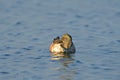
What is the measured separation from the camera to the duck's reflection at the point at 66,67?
18.1 meters

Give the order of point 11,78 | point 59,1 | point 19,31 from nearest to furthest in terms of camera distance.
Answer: point 11,78 → point 19,31 → point 59,1

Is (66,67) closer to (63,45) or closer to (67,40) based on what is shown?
(67,40)

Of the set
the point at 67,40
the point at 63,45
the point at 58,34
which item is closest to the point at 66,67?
the point at 67,40

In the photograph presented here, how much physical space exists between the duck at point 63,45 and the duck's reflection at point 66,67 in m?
0.26

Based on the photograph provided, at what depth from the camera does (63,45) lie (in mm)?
22016

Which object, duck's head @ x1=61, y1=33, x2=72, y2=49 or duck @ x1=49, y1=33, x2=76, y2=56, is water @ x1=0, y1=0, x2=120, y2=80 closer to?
duck @ x1=49, y1=33, x2=76, y2=56

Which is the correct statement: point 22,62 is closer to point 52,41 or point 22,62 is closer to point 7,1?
point 52,41

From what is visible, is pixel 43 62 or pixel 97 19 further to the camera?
pixel 97 19

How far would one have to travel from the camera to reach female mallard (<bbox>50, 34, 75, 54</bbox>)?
70.7ft

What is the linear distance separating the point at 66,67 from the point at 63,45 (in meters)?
2.81

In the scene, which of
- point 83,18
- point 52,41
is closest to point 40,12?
point 83,18

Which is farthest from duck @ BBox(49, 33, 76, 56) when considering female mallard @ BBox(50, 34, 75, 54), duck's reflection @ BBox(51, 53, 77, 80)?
duck's reflection @ BBox(51, 53, 77, 80)

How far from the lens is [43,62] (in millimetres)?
19859

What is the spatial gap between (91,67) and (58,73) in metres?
1.30
